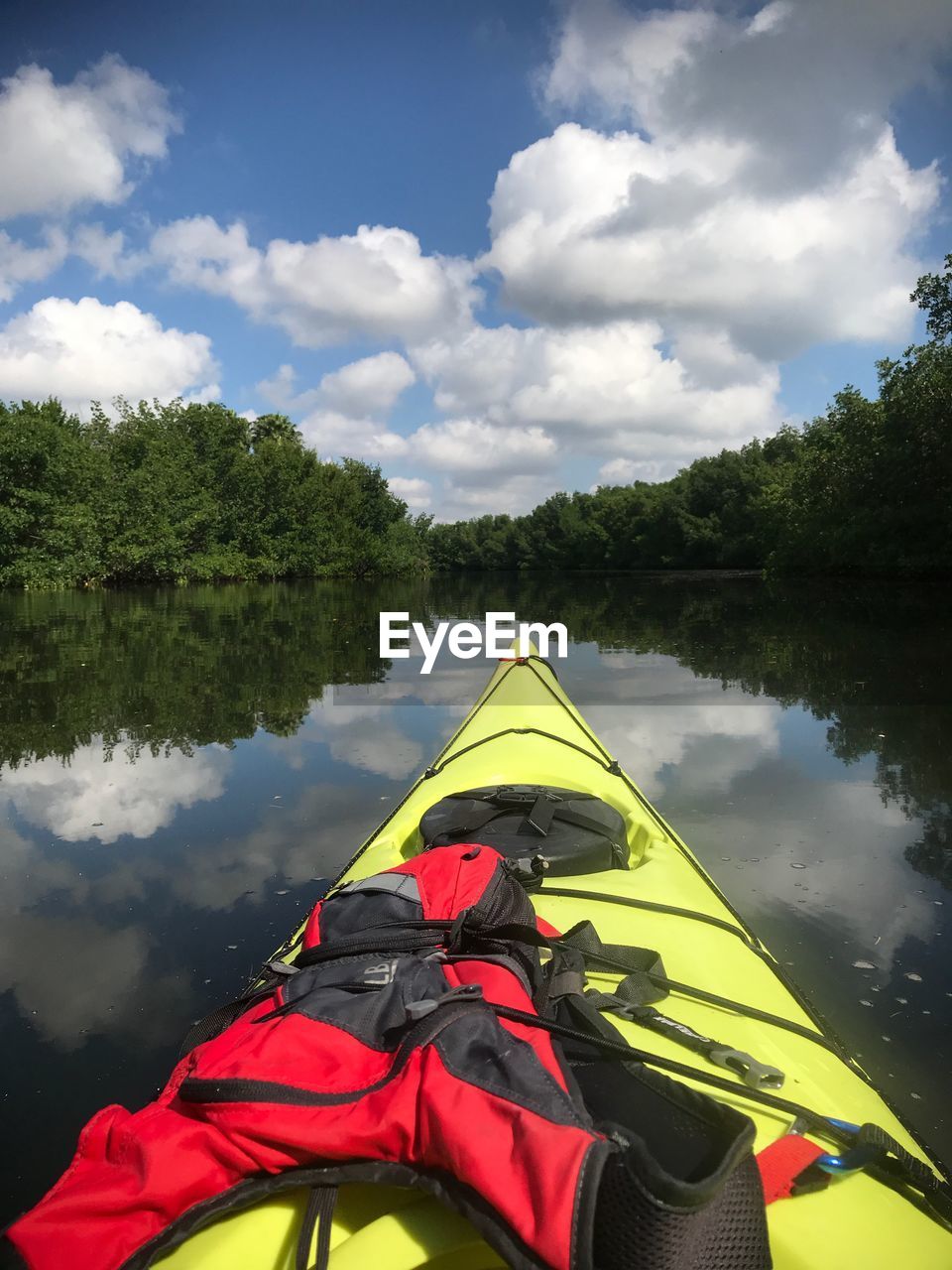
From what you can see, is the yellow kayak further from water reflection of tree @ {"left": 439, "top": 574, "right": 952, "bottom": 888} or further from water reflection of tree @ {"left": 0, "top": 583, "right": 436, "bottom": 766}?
water reflection of tree @ {"left": 0, "top": 583, "right": 436, "bottom": 766}

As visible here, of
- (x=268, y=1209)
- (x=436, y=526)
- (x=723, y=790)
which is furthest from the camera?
(x=436, y=526)

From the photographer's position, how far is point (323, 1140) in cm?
104

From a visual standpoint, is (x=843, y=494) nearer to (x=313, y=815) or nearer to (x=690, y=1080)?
(x=313, y=815)

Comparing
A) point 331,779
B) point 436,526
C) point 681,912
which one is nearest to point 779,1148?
point 681,912

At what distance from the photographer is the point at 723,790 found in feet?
16.4

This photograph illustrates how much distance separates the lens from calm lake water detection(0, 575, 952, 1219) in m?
2.51

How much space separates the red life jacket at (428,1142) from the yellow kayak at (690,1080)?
→ 0.07 meters

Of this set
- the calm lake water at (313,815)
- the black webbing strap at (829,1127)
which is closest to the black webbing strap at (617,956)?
the black webbing strap at (829,1127)

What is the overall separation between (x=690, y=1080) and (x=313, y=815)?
3468 mm

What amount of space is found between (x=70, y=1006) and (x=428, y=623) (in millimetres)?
15084

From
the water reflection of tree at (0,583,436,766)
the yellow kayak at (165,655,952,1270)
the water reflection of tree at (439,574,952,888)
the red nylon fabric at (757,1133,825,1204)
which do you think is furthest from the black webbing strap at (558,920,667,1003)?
the water reflection of tree at (0,583,436,766)

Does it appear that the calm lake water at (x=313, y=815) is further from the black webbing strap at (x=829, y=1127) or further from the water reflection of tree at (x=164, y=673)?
the black webbing strap at (x=829, y=1127)

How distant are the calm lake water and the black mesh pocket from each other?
5.15 ft

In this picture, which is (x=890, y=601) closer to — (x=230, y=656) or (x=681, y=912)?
(x=230, y=656)
